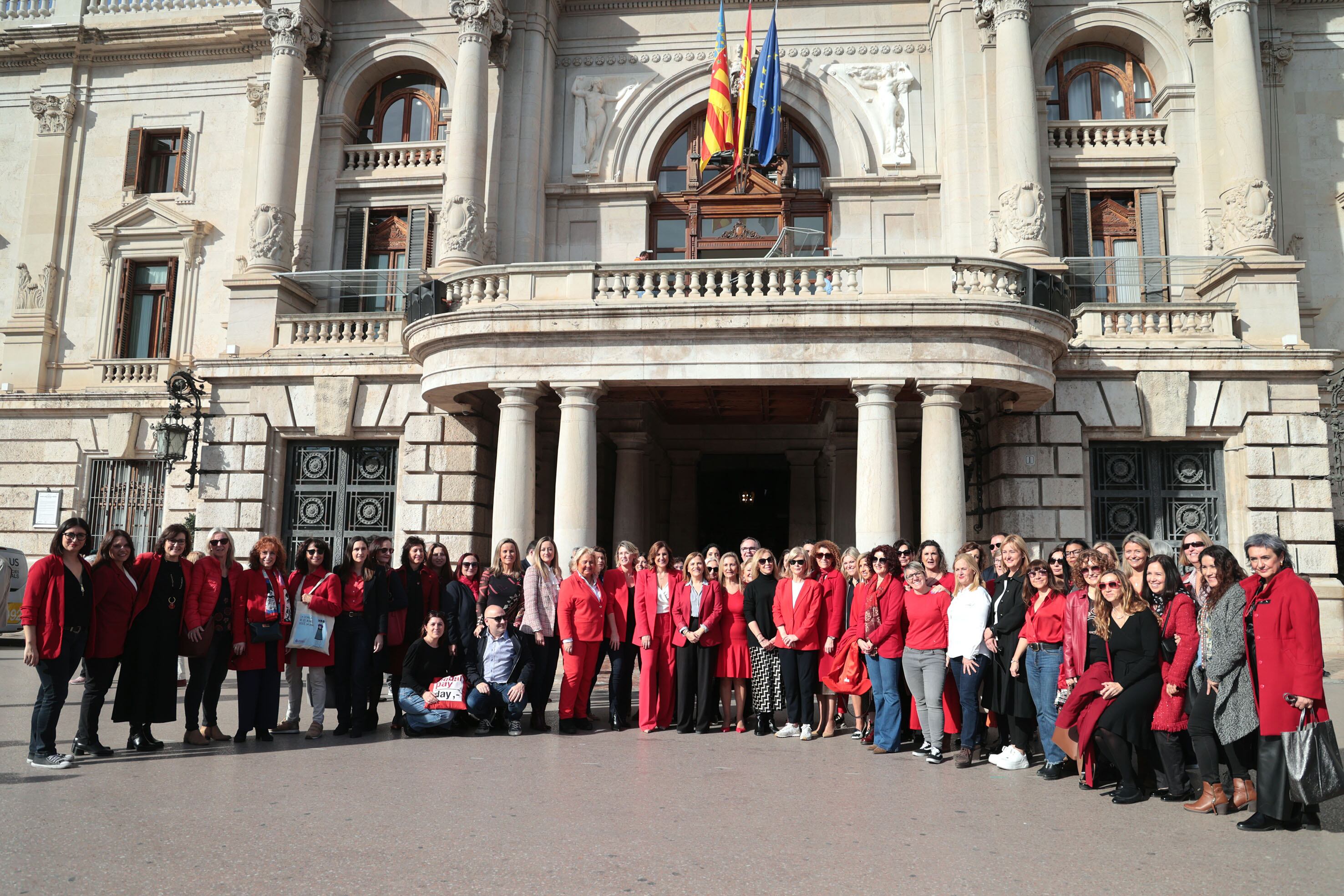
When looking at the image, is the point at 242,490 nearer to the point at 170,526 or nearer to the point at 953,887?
the point at 170,526

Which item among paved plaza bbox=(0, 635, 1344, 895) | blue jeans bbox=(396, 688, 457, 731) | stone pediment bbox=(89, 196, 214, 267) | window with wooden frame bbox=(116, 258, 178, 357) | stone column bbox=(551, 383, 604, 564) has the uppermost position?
stone pediment bbox=(89, 196, 214, 267)

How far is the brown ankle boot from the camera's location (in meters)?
6.75

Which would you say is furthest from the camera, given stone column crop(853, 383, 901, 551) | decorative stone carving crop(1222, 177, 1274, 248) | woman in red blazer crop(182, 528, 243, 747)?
decorative stone carving crop(1222, 177, 1274, 248)

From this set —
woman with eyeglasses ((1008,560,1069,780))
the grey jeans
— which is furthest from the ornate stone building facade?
woman with eyeglasses ((1008,560,1069,780))

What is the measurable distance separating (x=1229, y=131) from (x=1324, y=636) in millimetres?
9512

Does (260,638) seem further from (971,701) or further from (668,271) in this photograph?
(668,271)

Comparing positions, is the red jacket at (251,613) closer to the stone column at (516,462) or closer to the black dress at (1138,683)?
the stone column at (516,462)

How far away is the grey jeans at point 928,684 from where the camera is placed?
8.71 m

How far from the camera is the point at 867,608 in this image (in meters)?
9.50

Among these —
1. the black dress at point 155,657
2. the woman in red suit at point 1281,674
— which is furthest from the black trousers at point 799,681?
the black dress at point 155,657

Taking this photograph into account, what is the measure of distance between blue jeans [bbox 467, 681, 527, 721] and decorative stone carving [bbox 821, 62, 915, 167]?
50.4 ft

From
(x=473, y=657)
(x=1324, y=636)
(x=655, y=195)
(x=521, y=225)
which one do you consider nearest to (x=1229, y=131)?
(x=1324, y=636)

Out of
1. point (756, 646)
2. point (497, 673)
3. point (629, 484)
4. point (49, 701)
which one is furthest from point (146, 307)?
point (756, 646)

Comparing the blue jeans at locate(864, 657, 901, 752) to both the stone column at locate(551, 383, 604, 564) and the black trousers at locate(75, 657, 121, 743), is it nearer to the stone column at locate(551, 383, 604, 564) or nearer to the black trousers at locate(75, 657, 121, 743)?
the stone column at locate(551, 383, 604, 564)
